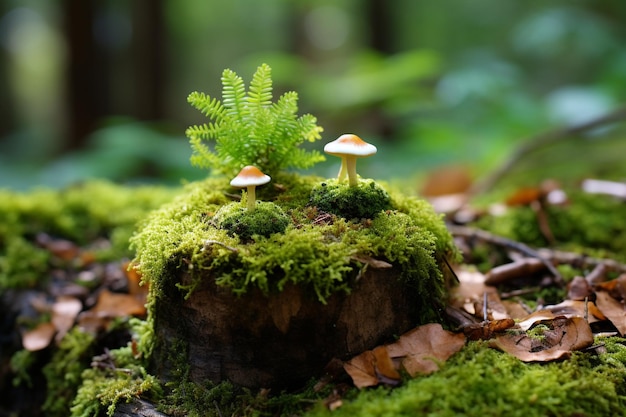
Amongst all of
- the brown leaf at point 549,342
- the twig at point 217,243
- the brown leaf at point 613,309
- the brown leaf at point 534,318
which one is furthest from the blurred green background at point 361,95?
the twig at point 217,243

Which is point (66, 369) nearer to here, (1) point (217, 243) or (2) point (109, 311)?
(2) point (109, 311)

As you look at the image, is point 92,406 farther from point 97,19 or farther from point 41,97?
point 41,97

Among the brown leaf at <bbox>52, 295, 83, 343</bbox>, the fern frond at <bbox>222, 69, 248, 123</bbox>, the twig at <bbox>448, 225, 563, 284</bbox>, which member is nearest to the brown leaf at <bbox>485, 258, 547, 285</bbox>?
the twig at <bbox>448, 225, 563, 284</bbox>

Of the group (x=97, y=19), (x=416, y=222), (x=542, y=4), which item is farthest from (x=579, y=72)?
(x=416, y=222)

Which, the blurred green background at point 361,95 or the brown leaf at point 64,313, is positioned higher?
the blurred green background at point 361,95

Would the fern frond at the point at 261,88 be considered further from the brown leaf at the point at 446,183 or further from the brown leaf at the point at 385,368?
the brown leaf at the point at 446,183
